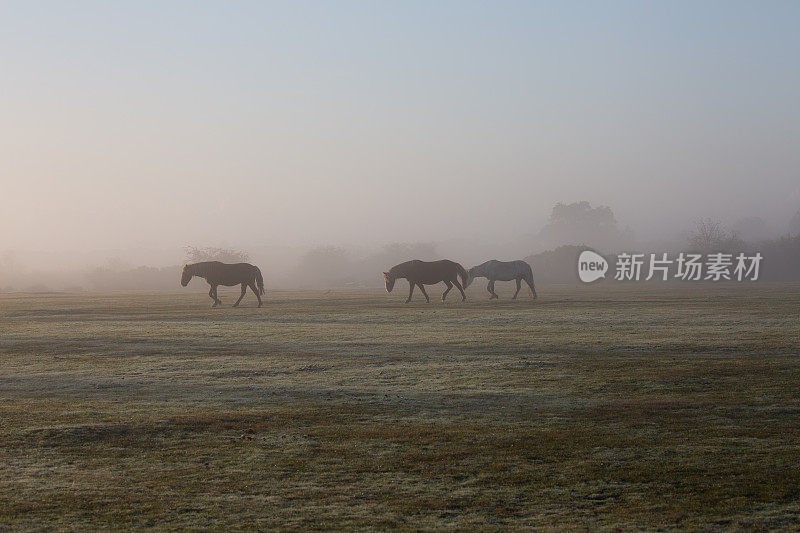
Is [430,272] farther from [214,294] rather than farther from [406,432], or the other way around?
[406,432]

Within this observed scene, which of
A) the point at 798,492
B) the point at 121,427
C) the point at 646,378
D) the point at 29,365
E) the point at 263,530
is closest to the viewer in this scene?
the point at 263,530

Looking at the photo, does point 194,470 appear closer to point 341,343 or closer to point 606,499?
point 606,499

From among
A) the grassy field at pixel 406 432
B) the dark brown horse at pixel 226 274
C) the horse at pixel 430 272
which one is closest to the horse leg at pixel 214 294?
the dark brown horse at pixel 226 274

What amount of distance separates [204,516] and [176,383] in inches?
392

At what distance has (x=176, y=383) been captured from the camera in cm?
1761

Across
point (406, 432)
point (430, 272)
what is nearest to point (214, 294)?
point (430, 272)

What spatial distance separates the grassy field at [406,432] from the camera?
8207 millimetres

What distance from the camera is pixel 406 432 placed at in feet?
39.3

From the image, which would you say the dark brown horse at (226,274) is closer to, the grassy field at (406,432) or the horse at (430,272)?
the horse at (430,272)

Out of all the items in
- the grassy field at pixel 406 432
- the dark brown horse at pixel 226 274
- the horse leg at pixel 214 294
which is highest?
the dark brown horse at pixel 226 274

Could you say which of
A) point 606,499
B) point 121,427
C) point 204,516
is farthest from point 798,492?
point 121,427

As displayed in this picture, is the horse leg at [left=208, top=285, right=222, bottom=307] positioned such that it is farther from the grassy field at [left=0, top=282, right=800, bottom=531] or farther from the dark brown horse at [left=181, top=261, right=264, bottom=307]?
the grassy field at [left=0, top=282, right=800, bottom=531]

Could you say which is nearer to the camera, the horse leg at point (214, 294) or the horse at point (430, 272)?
the horse leg at point (214, 294)

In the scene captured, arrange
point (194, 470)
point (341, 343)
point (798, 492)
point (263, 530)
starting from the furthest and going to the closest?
point (341, 343)
point (194, 470)
point (798, 492)
point (263, 530)
